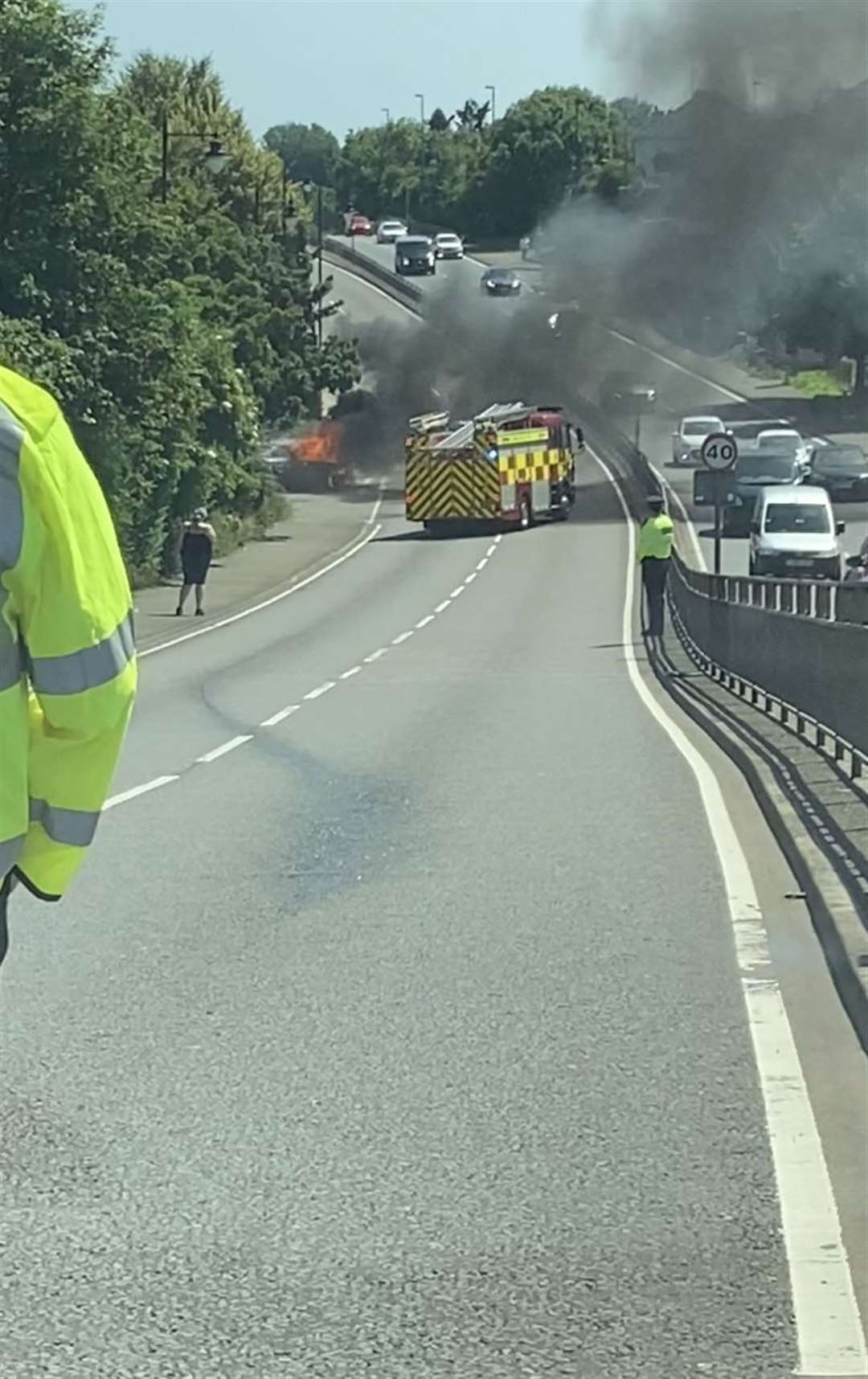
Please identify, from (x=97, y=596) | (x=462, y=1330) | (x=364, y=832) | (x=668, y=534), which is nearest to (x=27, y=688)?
(x=97, y=596)

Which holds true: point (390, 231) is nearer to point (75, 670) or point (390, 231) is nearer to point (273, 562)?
point (273, 562)

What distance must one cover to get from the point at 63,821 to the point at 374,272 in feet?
279

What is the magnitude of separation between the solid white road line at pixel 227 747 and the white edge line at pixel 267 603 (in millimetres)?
11411

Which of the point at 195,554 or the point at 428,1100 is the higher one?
the point at 428,1100

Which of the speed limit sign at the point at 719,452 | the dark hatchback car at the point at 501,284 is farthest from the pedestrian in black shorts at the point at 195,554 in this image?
the dark hatchback car at the point at 501,284

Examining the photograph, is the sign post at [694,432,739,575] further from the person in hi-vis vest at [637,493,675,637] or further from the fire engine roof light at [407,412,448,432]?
the fire engine roof light at [407,412,448,432]

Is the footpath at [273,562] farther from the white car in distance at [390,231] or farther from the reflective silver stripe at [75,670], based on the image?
the white car in distance at [390,231]

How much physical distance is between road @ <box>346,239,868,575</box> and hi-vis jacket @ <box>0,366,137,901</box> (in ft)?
152

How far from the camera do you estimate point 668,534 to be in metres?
28.3

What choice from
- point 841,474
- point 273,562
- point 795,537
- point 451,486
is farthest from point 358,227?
point 795,537

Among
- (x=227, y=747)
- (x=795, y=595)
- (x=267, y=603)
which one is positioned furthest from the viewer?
(x=267, y=603)

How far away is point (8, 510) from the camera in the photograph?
3.48 metres

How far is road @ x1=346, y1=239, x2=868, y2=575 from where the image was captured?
54.4m

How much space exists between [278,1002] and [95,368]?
2782 cm
